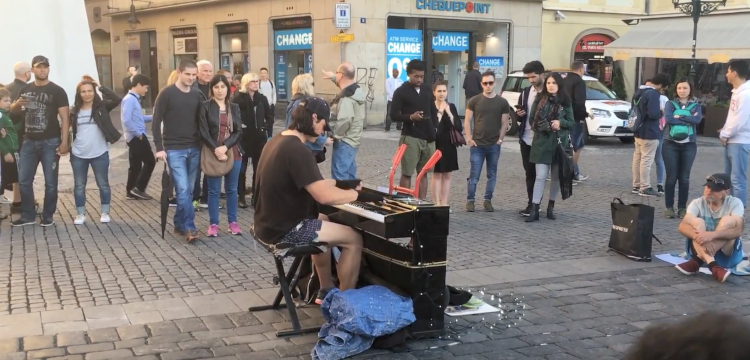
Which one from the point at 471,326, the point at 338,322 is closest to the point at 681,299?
the point at 471,326

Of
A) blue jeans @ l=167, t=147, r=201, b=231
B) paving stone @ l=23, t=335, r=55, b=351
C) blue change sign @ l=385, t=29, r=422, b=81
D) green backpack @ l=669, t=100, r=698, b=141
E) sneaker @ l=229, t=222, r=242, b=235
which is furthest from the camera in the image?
blue change sign @ l=385, t=29, r=422, b=81

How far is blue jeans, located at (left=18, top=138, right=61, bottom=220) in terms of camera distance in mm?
8484

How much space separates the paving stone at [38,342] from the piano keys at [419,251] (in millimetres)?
2129

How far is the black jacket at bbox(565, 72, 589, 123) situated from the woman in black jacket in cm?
490

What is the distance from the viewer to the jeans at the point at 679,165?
30.8 ft

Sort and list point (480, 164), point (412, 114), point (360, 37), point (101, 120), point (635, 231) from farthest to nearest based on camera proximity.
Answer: point (360, 37), point (480, 164), point (412, 114), point (101, 120), point (635, 231)

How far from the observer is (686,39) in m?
23.5

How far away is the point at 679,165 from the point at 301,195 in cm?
604

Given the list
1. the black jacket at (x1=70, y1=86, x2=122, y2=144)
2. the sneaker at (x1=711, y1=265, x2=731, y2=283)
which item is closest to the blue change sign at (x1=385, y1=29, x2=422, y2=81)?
the black jacket at (x1=70, y1=86, x2=122, y2=144)

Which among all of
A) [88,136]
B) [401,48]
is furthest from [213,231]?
[401,48]

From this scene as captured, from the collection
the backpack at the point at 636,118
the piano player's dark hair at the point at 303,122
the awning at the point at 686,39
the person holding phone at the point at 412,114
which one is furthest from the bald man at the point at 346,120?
the awning at the point at 686,39

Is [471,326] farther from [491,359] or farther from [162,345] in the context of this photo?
[162,345]

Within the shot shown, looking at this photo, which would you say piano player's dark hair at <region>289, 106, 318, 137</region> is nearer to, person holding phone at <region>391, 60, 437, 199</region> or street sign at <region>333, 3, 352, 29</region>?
person holding phone at <region>391, 60, 437, 199</region>

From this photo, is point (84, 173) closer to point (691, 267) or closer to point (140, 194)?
point (140, 194)
